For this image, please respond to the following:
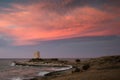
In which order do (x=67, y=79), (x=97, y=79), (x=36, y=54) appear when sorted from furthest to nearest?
(x=36, y=54)
(x=67, y=79)
(x=97, y=79)

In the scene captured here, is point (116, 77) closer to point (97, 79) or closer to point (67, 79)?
point (97, 79)

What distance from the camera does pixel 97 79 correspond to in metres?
27.5

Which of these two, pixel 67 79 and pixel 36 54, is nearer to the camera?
pixel 67 79

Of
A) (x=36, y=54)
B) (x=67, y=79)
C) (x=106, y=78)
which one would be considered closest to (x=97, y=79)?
(x=106, y=78)

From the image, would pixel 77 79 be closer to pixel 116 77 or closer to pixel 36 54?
pixel 116 77

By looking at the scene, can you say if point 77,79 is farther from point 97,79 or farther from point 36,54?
point 36,54

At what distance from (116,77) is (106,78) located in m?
1.41

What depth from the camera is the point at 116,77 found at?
28.2 metres

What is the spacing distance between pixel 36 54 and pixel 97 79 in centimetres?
15833

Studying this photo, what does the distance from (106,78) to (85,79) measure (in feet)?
8.11

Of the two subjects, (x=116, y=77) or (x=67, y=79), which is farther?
(x=67, y=79)

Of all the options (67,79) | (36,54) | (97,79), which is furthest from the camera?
(36,54)

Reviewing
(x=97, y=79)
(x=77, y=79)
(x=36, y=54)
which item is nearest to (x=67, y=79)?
(x=77, y=79)

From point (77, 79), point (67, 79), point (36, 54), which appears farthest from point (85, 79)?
point (36, 54)
